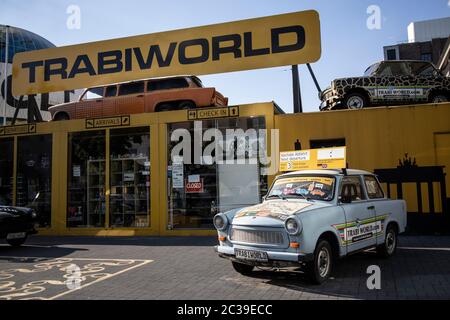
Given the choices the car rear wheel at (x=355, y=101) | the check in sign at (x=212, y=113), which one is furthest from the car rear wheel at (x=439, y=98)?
the check in sign at (x=212, y=113)

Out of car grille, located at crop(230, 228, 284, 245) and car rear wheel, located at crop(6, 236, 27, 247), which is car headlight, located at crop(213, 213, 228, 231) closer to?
car grille, located at crop(230, 228, 284, 245)

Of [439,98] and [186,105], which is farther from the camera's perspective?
[186,105]

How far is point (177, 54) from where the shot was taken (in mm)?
14422

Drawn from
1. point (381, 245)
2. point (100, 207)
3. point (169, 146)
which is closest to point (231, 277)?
point (381, 245)

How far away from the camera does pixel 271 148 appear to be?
1226 cm

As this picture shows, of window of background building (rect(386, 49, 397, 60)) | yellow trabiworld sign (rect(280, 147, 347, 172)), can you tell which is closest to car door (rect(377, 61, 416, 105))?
yellow trabiworld sign (rect(280, 147, 347, 172))

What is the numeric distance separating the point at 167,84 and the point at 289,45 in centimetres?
422

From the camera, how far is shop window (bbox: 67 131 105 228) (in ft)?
44.4

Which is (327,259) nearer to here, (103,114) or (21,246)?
(21,246)

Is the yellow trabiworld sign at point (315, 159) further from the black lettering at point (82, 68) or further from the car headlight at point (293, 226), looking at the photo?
the black lettering at point (82, 68)

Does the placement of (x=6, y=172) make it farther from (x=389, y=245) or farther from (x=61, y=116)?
(x=389, y=245)

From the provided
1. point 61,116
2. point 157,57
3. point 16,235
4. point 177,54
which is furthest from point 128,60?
point 16,235

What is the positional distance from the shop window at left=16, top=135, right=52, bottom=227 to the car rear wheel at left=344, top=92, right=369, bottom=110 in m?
10.1

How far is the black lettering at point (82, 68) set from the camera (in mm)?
15375
